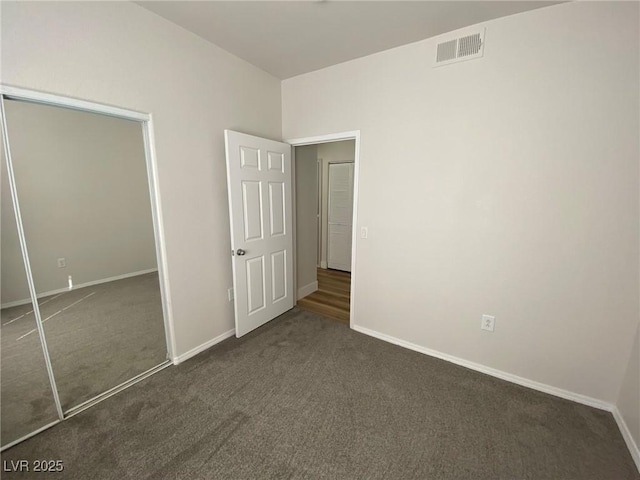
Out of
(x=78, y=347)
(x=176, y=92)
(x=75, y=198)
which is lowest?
(x=78, y=347)

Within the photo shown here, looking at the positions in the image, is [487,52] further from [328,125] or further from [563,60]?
[328,125]

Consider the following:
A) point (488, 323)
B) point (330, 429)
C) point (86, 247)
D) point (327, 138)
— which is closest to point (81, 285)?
point (86, 247)

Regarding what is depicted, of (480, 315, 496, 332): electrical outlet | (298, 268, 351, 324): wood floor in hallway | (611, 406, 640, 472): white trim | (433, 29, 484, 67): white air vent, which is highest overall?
(433, 29, 484, 67): white air vent

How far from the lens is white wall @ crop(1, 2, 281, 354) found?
1.37m

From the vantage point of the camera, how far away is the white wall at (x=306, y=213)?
3.32 m

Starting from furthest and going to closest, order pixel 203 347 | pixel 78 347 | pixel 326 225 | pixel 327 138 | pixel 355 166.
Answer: pixel 326 225
pixel 327 138
pixel 355 166
pixel 203 347
pixel 78 347

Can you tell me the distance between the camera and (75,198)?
236 centimetres

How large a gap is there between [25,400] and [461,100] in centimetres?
365

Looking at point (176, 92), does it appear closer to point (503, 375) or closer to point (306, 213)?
point (306, 213)

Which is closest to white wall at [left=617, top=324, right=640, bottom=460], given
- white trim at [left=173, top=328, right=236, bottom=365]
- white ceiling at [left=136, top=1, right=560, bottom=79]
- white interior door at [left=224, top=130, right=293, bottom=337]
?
white ceiling at [left=136, top=1, right=560, bottom=79]

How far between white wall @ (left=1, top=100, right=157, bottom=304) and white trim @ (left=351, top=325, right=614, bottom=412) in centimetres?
274

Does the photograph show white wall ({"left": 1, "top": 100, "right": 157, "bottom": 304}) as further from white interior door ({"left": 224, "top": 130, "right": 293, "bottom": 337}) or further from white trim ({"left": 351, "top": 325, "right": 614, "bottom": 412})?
white trim ({"left": 351, "top": 325, "right": 614, "bottom": 412})

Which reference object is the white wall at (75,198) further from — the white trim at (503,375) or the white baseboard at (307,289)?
the white trim at (503,375)

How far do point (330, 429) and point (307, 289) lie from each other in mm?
2216
